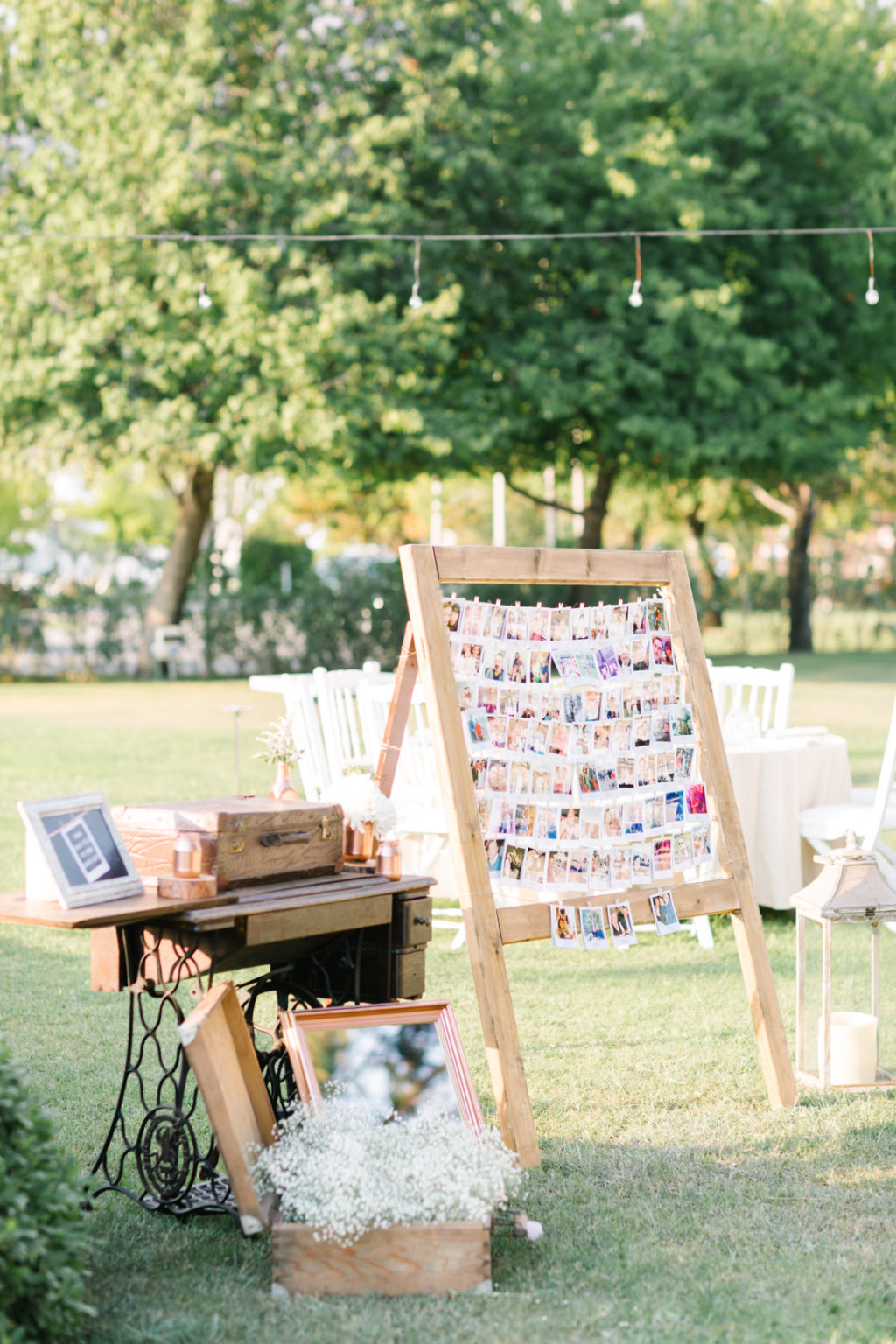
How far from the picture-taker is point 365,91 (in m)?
16.7

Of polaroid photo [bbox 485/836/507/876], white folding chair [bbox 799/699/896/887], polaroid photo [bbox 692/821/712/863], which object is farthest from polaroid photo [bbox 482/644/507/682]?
white folding chair [bbox 799/699/896/887]

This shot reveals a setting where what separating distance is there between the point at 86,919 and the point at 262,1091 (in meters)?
0.62

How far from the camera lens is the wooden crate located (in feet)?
8.96

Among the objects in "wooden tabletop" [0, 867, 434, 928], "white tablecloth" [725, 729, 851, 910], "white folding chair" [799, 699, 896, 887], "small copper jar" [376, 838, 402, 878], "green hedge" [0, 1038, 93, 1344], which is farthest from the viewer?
"white tablecloth" [725, 729, 851, 910]

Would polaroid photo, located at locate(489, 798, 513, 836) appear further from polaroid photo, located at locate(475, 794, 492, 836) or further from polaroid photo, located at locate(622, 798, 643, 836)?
polaroid photo, located at locate(622, 798, 643, 836)

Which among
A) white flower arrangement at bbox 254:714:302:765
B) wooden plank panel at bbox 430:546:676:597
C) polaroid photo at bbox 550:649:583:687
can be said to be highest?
wooden plank panel at bbox 430:546:676:597

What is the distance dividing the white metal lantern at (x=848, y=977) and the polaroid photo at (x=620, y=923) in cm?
61

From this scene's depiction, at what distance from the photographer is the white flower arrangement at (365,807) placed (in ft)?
11.2

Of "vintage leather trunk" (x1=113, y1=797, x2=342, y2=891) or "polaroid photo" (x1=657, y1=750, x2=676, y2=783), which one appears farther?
"polaroid photo" (x1=657, y1=750, x2=676, y2=783)

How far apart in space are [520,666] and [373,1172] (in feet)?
4.67

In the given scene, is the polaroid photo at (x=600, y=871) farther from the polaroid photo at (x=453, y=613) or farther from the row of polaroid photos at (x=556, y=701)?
the polaroid photo at (x=453, y=613)

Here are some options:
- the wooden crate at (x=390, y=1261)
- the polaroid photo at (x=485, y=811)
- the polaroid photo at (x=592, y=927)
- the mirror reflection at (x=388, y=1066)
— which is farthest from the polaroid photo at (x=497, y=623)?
the wooden crate at (x=390, y=1261)

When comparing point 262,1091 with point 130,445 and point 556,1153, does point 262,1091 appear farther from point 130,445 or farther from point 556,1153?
point 130,445

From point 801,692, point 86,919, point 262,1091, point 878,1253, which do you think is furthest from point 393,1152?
point 801,692
